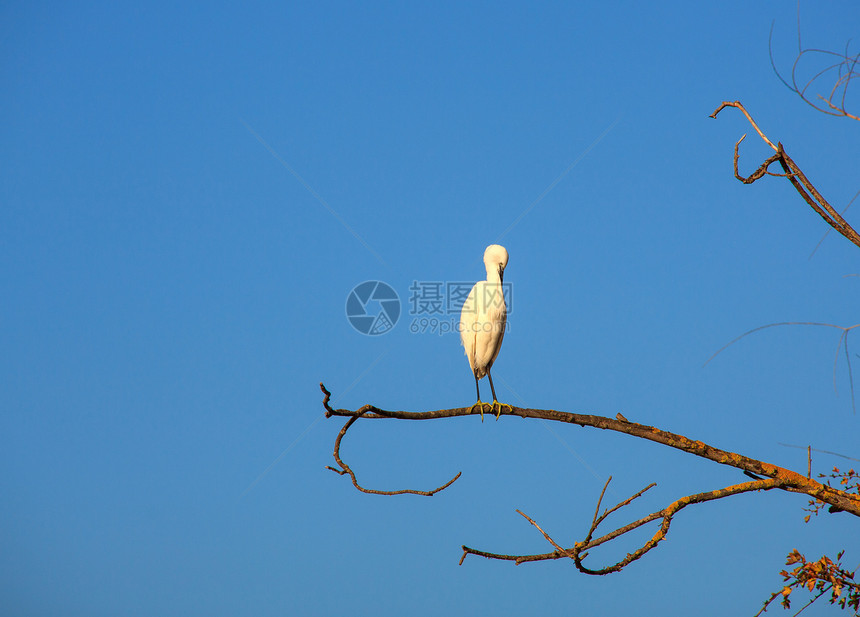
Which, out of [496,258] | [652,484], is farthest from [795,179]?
[496,258]

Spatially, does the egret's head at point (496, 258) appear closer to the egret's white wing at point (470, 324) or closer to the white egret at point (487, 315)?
the white egret at point (487, 315)

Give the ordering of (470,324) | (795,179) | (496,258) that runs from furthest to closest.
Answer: (470,324), (496,258), (795,179)

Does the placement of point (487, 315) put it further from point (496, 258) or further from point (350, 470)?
point (350, 470)

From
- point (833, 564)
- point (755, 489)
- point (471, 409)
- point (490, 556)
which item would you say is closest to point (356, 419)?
point (471, 409)

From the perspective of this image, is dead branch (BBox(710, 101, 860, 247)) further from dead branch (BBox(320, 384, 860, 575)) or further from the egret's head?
the egret's head

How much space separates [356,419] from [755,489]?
1.91m

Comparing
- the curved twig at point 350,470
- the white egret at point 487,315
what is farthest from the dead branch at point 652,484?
the white egret at point 487,315

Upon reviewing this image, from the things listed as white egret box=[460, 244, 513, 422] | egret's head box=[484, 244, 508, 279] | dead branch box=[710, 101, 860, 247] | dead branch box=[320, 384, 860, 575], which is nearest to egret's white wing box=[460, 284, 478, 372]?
white egret box=[460, 244, 513, 422]

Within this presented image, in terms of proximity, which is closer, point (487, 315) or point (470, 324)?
point (487, 315)

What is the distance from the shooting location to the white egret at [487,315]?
7797 mm

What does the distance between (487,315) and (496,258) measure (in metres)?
0.64

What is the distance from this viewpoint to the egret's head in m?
7.75

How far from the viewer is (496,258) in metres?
7.76

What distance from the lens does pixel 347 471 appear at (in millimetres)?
3369
